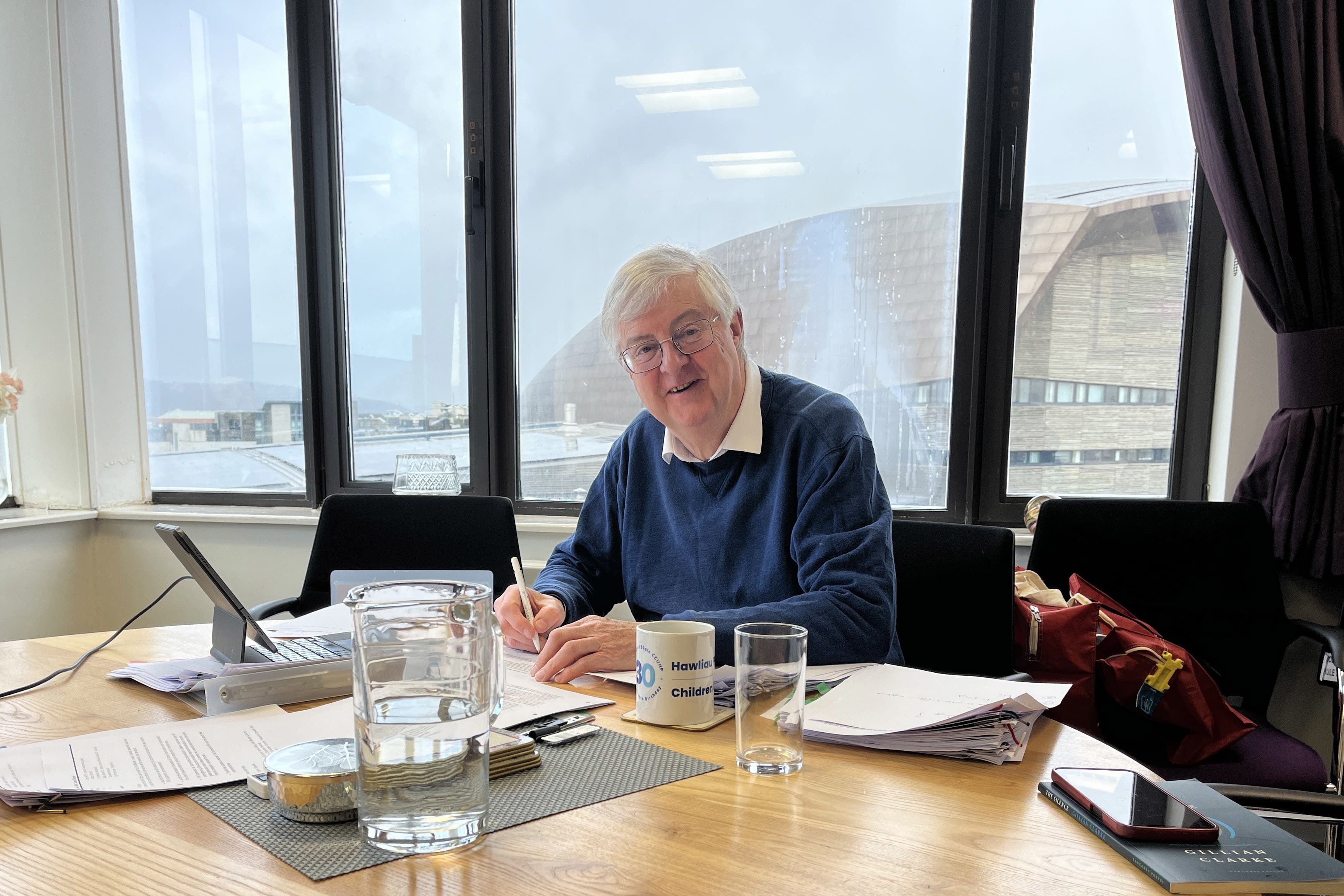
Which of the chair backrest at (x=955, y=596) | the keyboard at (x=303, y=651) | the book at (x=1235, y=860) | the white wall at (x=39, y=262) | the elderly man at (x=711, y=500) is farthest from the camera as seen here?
the white wall at (x=39, y=262)

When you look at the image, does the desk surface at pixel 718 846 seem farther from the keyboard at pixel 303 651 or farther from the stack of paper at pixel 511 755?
the keyboard at pixel 303 651

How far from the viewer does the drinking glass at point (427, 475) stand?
267cm

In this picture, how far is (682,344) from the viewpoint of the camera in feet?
4.80

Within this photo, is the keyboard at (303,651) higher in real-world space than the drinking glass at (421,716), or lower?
lower

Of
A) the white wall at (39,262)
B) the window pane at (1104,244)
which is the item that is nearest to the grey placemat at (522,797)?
the window pane at (1104,244)

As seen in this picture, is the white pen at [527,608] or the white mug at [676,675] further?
the white pen at [527,608]

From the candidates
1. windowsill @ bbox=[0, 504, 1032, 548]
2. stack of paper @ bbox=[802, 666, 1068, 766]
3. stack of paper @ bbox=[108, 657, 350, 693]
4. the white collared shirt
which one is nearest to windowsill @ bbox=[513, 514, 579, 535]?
windowsill @ bbox=[0, 504, 1032, 548]

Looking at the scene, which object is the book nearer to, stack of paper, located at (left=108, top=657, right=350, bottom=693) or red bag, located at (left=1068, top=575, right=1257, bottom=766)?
stack of paper, located at (left=108, top=657, right=350, bottom=693)

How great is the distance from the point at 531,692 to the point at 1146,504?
5.34 ft

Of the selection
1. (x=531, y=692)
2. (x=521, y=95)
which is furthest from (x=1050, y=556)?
→ (x=521, y=95)

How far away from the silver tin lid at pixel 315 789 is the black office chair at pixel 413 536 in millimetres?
1223

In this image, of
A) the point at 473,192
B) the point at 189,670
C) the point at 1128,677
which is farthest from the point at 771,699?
the point at 473,192

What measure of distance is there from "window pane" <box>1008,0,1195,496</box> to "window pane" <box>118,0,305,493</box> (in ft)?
8.09

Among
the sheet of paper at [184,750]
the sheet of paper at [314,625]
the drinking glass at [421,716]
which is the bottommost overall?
the sheet of paper at [314,625]
